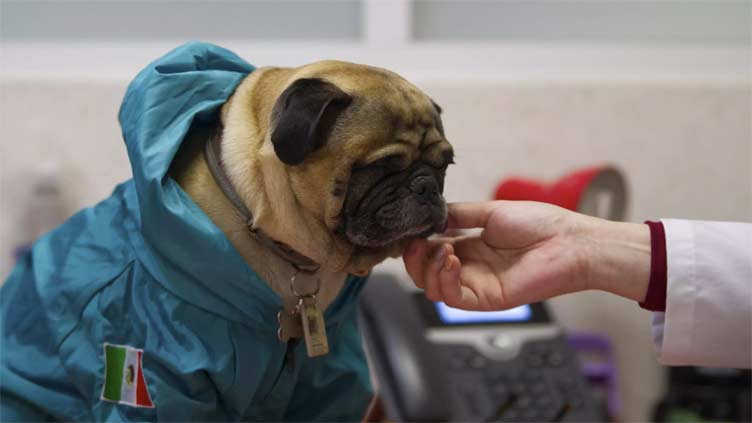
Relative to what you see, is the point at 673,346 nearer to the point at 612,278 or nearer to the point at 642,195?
the point at 612,278

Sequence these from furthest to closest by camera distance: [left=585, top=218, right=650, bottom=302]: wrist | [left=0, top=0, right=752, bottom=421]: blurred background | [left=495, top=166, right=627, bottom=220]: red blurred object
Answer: [left=0, top=0, right=752, bottom=421]: blurred background
[left=495, top=166, right=627, bottom=220]: red blurred object
[left=585, top=218, right=650, bottom=302]: wrist

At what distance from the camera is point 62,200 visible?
54.4 inches

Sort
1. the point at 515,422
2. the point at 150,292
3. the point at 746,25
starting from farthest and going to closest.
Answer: the point at 746,25 < the point at 515,422 < the point at 150,292

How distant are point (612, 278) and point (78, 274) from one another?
558mm

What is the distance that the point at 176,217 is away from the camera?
727 mm

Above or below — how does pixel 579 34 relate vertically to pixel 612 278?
above

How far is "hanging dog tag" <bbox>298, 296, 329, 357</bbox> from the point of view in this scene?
0.77 meters

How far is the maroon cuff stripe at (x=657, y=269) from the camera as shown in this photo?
2.58ft

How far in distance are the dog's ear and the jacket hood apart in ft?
0.35

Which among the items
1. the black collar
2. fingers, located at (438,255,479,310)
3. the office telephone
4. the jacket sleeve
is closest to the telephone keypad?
the office telephone

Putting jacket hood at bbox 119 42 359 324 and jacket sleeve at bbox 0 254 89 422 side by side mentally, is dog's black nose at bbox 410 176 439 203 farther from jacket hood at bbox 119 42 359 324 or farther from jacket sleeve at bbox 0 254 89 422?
jacket sleeve at bbox 0 254 89 422

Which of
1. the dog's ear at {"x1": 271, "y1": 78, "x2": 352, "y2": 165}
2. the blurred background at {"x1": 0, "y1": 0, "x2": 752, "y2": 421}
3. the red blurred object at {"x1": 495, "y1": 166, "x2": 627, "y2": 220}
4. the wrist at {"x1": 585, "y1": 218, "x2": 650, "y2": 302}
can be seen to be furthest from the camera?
the blurred background at {"x1": 0, "y1": 0, "x2": 752, "y2": 421}

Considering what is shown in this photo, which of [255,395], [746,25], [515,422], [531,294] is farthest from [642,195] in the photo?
[255,395]

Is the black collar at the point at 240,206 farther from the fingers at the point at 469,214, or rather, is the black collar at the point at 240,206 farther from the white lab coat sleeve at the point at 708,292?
the white lab coat sleeve at the point at 708,292
